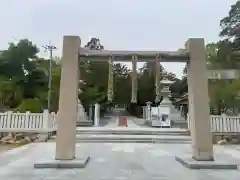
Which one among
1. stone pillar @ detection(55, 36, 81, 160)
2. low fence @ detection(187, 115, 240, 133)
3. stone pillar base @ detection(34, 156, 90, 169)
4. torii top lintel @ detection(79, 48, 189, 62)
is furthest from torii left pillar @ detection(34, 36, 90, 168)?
low fence @ detection(187, 115, 240, 133)

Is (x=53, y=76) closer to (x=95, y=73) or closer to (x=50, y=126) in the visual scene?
(x=50, y=126)

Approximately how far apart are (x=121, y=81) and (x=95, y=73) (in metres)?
4.50

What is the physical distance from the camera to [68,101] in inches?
281

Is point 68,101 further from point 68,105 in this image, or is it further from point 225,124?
point 225,124

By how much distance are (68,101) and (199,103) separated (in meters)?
3.22

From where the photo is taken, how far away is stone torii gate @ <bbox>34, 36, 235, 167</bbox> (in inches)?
278

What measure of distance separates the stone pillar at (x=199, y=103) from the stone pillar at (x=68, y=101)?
9.46 ft

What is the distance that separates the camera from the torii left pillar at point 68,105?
6996 millimetres

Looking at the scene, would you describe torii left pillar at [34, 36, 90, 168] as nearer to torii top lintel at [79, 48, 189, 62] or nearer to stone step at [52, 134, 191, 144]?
torii top lintel at [79, 48, 189, 62]

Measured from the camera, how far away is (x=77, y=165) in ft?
21.5

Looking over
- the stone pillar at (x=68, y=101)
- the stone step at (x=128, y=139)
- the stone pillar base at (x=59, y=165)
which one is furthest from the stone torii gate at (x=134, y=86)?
the stone step at (x=128, y=139)

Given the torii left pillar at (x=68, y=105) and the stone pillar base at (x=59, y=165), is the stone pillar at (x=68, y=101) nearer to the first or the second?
the torii left pillar at (x=68, y=105)

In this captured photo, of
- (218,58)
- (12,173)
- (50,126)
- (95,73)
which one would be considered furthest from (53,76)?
(12,173)

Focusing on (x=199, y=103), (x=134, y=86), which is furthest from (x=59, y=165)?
(x=199, y=103)
